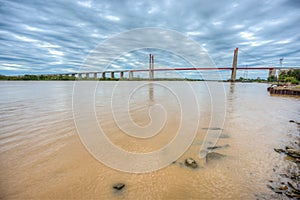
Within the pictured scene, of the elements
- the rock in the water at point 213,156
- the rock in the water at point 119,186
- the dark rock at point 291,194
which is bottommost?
the rock in the water at point 119,186

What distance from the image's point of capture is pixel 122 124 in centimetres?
496

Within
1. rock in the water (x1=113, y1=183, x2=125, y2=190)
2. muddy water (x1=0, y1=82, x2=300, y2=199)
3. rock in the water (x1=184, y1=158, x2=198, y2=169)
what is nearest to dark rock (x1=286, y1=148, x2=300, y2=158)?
muddy water (x1=0, y1=82, x2=300, y2=199)

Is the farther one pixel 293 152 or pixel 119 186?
pixel 293 152

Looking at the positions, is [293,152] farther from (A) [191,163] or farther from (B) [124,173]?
(B) [124,173]

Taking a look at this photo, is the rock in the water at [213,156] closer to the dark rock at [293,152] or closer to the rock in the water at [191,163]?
the rock in the water at [191,163]

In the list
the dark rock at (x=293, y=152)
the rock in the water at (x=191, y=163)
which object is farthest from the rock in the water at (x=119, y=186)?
the dark rock at (x=293, y=152)

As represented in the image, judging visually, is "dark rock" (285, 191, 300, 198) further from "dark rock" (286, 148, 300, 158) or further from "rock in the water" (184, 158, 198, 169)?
"dark rock" (286, 148, 300, 158)

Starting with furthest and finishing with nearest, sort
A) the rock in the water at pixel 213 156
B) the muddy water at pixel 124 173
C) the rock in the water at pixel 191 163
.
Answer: the rock in the water at pixel 213 156 < the rock in the water at pixel 191 163 < the muddy water at pixel 124 173

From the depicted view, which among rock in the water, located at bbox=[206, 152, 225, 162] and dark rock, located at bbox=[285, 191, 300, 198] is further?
rock in the water, located at bbox=[206, 152, 225, 162]

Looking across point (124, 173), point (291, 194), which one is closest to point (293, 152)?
point (291, 194)

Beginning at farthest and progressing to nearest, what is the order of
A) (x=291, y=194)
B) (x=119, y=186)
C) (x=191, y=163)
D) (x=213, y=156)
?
(x=213, y=156)
(x=191, y=163)
(x=119, y=186)
(x=291, y=194)

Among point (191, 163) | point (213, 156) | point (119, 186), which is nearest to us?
point (119, 186)

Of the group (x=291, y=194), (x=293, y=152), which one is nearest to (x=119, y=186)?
(x=291, y=194)

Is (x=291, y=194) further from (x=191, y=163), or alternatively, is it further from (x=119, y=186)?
(x=119, y=186)
